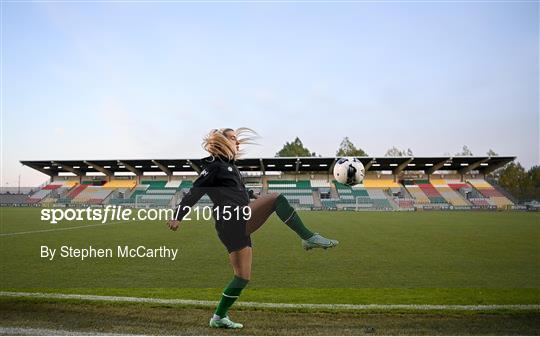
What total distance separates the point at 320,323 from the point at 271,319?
23.5 inches

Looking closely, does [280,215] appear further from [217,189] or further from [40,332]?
[40,332]

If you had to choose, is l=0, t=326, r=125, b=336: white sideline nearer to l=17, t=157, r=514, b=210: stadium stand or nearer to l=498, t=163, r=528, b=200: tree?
l=17, t=157, r=514, b=210: stadium stand

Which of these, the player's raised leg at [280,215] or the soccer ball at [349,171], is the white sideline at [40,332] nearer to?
the player's raised leg at [280,215]

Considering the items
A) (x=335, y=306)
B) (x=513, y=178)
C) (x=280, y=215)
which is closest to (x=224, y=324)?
(x=280, y=215)

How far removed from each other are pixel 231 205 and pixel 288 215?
2.07 feet

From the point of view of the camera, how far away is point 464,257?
10281mm

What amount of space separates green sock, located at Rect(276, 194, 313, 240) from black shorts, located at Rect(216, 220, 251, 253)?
0.43 meters

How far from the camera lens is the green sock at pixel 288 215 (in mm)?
4180

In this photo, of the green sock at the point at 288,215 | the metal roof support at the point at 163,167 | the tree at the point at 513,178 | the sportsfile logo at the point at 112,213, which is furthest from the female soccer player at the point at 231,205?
the tree at the point at 513,178

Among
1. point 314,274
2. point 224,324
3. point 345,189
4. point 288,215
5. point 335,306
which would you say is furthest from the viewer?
point 345,189

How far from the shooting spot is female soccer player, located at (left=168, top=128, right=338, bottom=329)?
401cm

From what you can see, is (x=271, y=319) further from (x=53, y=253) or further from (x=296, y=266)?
(x=53, y=253)

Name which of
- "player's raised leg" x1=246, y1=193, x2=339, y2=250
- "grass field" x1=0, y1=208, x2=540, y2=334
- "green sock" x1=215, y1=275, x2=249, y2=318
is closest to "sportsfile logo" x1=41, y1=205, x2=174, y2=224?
"player's raised leg" x1=246, y1=193, x2=339, y2=250

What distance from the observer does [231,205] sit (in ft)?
13.2
